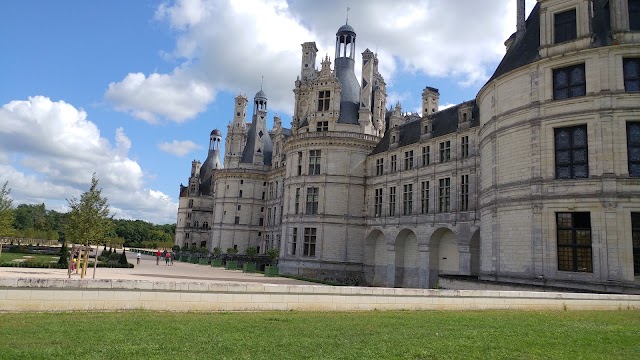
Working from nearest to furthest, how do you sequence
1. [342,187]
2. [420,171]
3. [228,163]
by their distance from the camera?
1. [420,171]
2. [342,187]
3. [228,163]

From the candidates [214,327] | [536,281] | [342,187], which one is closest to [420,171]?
[342,187]

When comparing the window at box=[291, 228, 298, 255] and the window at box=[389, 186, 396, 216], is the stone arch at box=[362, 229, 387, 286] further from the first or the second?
the window at box=[291, 228, 298, 255]

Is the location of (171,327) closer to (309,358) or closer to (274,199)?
(309,358)

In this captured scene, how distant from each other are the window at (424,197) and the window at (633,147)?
18297 millimetres

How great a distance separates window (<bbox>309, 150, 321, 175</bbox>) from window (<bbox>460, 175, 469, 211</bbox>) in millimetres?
15043

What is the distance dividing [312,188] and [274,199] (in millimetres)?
20397

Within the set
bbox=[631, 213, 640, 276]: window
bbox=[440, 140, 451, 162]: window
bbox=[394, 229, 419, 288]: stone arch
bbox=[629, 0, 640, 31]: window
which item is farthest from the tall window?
bbox=[631, 213, 640, 276]: window

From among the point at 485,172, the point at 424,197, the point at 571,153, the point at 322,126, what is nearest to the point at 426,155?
the point at 424,197

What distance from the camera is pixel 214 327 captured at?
10469mm

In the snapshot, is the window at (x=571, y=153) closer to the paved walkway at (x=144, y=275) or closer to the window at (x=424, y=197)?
the window at (x=424, y=197)

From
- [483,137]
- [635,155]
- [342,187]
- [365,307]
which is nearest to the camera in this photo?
[365,307]

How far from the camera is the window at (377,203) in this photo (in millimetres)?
43463

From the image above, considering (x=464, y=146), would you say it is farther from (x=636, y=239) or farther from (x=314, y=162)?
(x=636, y=239)

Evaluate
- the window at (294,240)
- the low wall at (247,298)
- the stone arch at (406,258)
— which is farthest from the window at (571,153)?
the window at (294,240)
